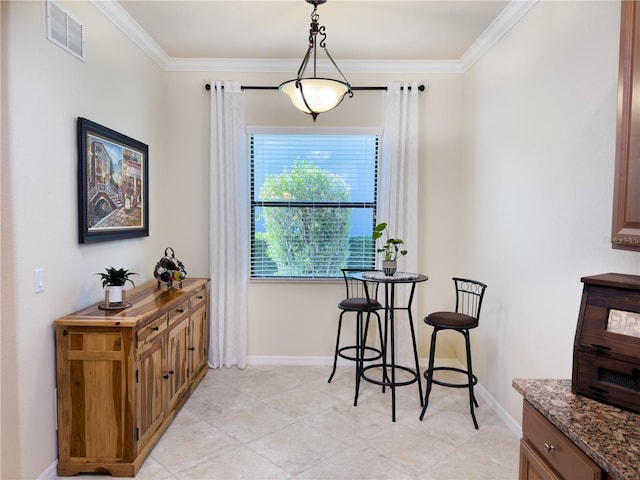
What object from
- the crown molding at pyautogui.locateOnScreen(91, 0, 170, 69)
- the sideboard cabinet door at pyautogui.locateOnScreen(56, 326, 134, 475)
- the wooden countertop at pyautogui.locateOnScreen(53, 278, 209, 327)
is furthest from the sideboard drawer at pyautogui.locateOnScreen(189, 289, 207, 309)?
the crown molding at pyautogui.locateOnScreen(91, 0, 170, 69)

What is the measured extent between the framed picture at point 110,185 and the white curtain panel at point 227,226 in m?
0.68

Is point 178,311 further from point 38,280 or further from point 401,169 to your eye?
point 401,169

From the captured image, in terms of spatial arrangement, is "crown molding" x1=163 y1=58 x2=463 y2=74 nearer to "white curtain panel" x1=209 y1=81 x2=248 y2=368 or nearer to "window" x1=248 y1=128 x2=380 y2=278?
"white curtain panel" x1=209 y1=81 x2=248 y2=368

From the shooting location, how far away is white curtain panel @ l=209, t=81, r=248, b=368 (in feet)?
13.0

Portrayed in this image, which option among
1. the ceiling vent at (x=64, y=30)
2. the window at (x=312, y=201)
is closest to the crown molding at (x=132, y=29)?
the ceiling vent at (x=64, y=30)

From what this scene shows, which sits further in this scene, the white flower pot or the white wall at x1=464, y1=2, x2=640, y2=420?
the white flower pot

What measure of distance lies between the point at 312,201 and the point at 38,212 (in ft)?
7.97

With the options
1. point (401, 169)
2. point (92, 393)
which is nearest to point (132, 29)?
point (401, 169)

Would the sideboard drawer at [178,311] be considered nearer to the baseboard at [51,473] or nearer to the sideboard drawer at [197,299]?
the sideboard drawer at [197,299]

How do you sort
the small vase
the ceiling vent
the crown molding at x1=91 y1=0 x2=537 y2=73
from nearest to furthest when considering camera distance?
the ceiling vent
the small vase
the crown molding at x1=91 y1=0 x2=537 y2=73

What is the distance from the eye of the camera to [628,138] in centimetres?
142

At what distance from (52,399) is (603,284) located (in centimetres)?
274

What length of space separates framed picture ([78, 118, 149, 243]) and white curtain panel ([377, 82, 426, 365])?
7.21ft

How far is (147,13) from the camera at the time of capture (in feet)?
10.0
